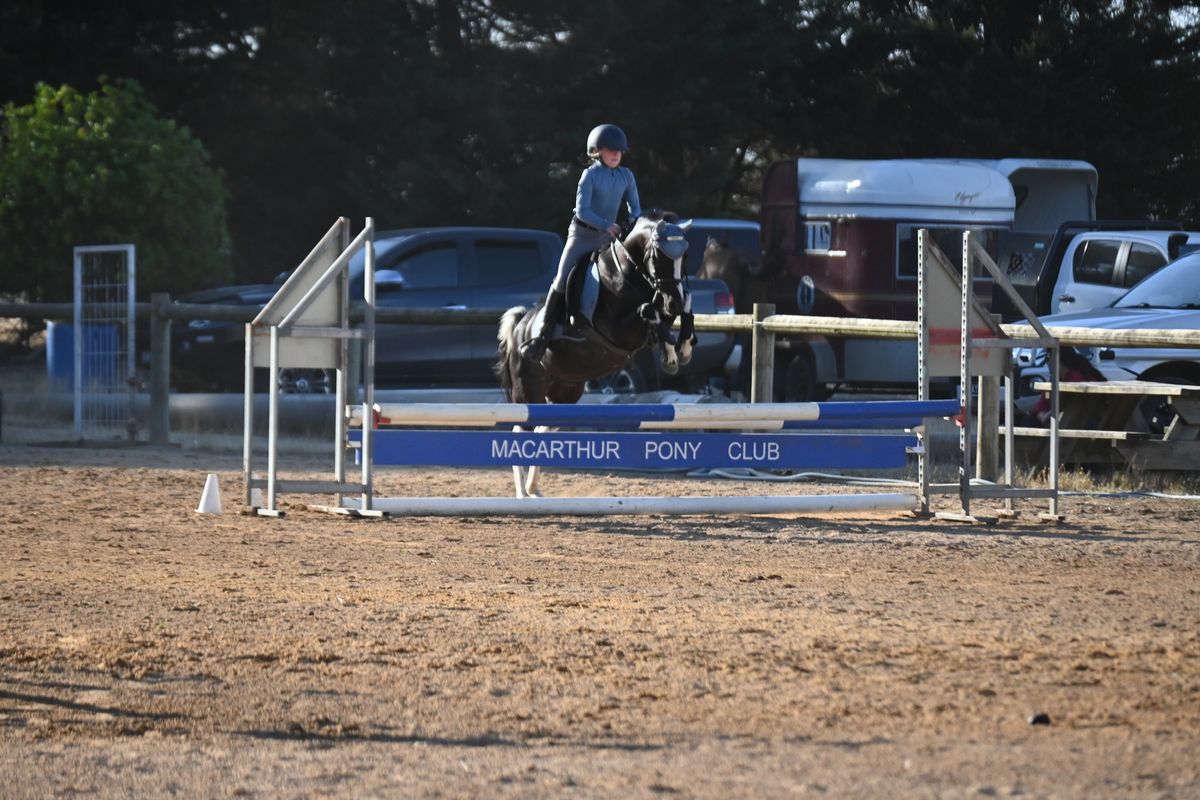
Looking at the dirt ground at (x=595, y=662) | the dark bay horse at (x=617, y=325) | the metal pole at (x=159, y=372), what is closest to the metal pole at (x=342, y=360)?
the dirt ground at (x=595, y=662)

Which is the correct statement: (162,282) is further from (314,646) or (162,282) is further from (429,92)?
(314,646)

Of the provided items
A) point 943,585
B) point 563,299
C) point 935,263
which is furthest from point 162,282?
point 943,585

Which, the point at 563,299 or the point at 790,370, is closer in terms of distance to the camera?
the point at 563,299

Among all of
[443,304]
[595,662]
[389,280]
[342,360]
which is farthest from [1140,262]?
[595,662]

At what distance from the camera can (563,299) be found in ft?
40.5

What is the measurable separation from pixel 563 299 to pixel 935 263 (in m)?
2.60

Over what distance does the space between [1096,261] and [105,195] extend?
47.1ft

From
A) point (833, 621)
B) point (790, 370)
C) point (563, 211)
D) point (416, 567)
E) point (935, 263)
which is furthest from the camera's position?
point (563, 211)

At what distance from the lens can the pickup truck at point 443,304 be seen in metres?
19.6

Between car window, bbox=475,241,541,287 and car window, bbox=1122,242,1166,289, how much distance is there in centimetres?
674

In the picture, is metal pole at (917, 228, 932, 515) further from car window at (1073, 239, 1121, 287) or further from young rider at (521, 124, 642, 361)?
car window at (1073, 239, 1121, 287)

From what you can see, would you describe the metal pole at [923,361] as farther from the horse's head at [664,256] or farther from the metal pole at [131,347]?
the metal pole at [131,347]

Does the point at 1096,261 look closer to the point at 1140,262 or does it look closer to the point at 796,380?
the point at 1140,262

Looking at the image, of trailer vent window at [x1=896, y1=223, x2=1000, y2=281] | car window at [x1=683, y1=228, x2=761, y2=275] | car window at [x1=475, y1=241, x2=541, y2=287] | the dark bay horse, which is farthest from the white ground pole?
car window at [x1=683, y1=228, x2=761, y2=275]
